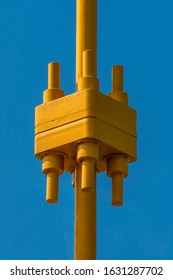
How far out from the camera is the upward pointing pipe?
3984 cm

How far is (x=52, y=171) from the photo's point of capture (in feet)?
128

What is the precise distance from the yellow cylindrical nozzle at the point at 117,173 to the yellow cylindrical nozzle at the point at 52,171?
66 cm

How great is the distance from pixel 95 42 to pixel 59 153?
1844 mm

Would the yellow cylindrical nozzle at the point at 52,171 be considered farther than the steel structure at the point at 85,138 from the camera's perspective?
Yes

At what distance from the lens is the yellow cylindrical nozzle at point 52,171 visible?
3884 cm

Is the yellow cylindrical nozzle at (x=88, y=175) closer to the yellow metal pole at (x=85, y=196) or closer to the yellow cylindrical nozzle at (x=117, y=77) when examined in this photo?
the yellow metal pole at (x=85, y=196)

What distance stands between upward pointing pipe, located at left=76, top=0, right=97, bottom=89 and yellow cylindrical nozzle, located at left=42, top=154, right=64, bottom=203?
Result: 4.08ft

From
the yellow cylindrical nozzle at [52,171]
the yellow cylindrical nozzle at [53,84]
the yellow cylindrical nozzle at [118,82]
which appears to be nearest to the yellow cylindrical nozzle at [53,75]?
the yellow cylindrical nozzle at [53,84]

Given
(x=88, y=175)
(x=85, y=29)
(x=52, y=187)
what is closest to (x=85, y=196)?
(x=88, y=175)

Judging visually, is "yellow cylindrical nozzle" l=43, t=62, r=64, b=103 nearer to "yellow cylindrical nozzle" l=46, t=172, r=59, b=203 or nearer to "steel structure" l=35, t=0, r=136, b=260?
"steel structure" l=35, t=0, r=136, b=260

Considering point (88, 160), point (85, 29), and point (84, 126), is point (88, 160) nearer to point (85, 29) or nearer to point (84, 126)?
point (84, 126)

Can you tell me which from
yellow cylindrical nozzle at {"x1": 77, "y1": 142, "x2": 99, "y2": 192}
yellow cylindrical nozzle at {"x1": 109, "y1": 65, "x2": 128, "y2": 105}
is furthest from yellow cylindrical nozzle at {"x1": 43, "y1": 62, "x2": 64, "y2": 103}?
yellow cylindrical nozzle at {"x1": 77, "y1": 142, "x2": 99, "y2": 192}
